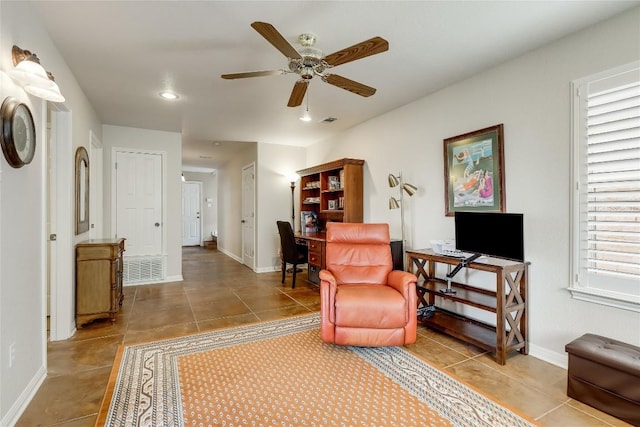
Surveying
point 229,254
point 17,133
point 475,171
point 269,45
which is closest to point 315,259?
point 475,171

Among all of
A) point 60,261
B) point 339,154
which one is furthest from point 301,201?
point 60,261

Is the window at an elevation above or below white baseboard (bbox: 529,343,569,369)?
above

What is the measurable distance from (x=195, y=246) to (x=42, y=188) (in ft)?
27.1

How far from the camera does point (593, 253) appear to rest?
223 centimetres

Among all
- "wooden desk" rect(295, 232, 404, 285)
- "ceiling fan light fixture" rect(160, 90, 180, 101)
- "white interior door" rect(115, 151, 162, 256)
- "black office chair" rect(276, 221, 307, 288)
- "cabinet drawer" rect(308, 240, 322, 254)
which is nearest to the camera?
"ceiling fan light fixture" rect(160, 90, 180, 101)

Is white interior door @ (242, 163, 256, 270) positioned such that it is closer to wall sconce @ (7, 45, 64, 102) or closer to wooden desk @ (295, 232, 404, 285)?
wooden desk @ (295, 232, 404, 285)

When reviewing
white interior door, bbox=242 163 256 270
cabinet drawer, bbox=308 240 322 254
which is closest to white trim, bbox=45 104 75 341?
cabinet drawer, bbox=308 240 322 254

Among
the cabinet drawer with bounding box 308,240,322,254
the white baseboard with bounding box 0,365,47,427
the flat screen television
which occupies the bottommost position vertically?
the white baseboard with bounding box 0,365,47,427

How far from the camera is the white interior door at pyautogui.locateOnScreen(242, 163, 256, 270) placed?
610 centimetres

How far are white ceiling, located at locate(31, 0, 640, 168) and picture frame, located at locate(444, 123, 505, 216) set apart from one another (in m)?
0.64

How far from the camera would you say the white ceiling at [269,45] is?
6.69ft

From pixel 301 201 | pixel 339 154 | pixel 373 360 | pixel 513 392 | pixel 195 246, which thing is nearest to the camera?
pixel 513 392

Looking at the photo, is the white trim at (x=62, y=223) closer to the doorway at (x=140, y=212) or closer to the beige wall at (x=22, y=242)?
the beige wall at (x=22, y=242)

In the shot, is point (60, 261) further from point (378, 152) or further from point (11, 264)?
point (378, 152)
